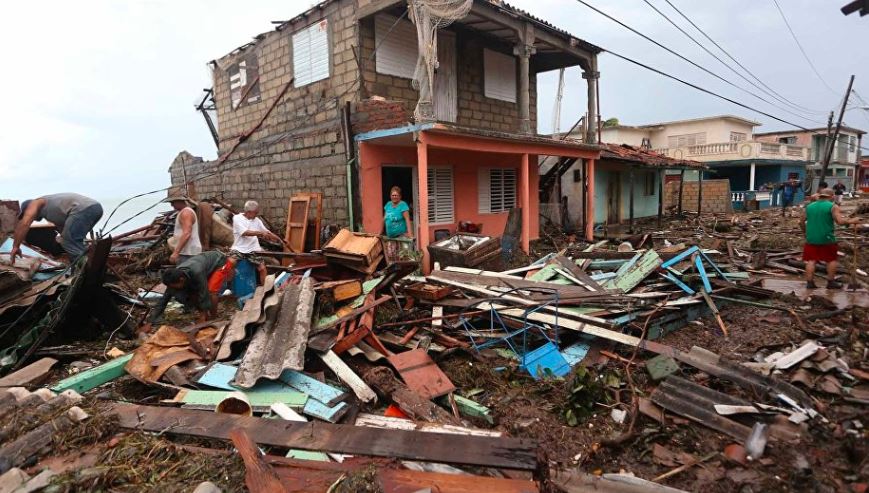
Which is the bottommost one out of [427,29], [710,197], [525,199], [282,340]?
[282,340]

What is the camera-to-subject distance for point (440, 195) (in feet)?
36.9

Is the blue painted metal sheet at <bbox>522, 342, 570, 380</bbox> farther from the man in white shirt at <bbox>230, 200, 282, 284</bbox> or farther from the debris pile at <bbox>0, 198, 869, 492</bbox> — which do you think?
the man in white shirt at <bbox>230, 200, 282, 284</bbox>

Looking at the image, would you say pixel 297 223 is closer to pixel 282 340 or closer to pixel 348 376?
pixel 282 340

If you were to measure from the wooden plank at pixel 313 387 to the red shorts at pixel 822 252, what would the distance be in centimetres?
772

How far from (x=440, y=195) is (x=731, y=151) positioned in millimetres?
25208

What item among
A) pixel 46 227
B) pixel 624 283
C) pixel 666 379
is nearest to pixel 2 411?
pixel 666 379

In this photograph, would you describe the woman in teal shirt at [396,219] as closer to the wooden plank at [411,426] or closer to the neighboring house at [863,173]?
the wooden plank at [411,426]

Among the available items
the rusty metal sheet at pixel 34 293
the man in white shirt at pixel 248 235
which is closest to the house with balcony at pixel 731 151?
the man in white shirt at pixel 248 235

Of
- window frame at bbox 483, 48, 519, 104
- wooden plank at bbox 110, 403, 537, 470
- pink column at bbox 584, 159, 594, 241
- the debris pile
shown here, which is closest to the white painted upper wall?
pink column at bbox 584, 159, 594, 241

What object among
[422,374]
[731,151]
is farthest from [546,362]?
[731,151]

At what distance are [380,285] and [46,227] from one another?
8.58 metres

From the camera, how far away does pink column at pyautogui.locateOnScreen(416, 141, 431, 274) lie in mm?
8156

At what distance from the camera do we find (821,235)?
7129mm

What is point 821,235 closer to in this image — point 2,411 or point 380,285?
point 380,285
